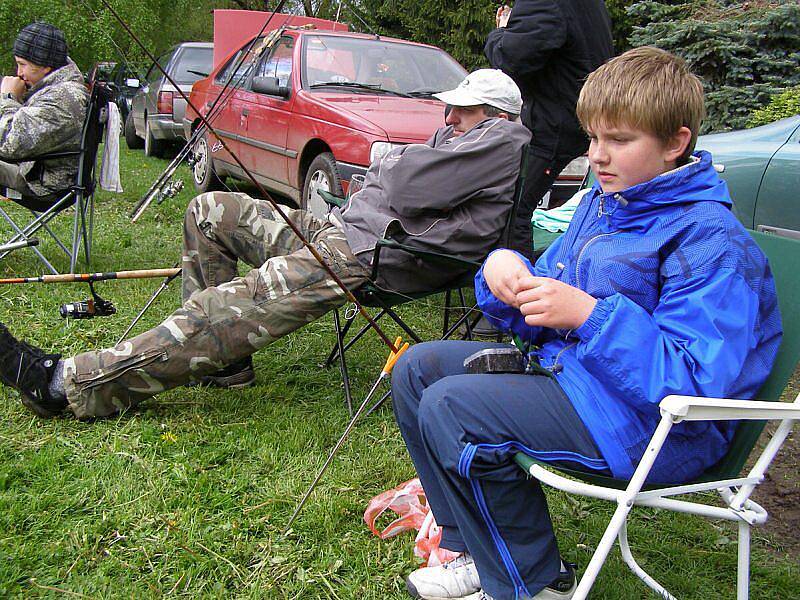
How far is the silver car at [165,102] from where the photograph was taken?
10.8 metres

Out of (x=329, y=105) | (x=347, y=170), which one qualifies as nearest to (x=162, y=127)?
(x=329, y=105)

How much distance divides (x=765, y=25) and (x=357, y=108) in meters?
4.15

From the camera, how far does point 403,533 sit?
2.36 metres

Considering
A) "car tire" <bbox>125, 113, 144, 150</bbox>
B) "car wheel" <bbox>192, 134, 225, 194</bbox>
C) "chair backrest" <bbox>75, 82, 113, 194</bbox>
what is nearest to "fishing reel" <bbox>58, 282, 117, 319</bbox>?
"chair backrest" <bbox>75, 82, 113, 194</bbox>

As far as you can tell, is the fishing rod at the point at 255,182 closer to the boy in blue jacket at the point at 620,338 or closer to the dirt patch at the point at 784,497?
the boy in blue jacket at the point at 620,338

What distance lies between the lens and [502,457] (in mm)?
1661

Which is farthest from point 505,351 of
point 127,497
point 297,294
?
point 127,497

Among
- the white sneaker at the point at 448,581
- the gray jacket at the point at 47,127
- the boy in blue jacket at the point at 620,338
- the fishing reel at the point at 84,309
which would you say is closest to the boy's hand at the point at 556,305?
the boy in blue jacket at the point at 620,338

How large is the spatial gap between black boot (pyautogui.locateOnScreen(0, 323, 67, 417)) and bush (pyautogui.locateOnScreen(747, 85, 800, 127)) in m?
5.58

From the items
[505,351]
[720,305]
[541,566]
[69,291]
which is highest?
[720,305]

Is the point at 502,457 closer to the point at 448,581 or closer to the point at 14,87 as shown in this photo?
the point at 448,581

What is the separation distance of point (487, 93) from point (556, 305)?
163 centimetres

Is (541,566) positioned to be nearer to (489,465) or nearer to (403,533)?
(489,465)

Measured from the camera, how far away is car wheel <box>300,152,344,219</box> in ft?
17.2
